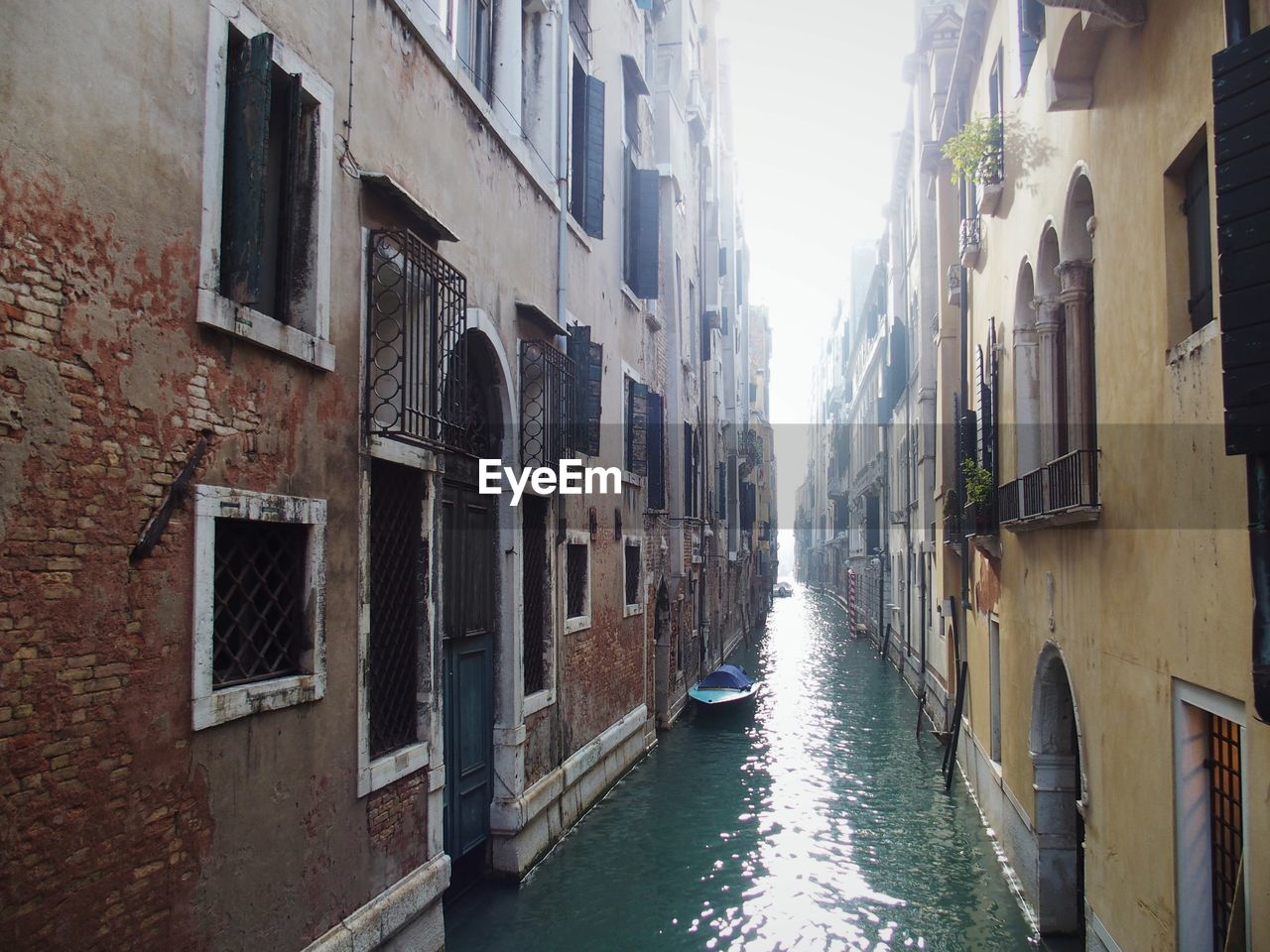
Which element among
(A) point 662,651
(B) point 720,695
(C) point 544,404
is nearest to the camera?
(C) point 544,404

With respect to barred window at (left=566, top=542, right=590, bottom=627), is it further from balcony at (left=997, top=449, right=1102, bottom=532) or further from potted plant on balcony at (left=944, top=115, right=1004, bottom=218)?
potted plant on balcony at (left=944, top=115, right=1004, bottom=218)

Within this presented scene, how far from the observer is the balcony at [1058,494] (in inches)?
244

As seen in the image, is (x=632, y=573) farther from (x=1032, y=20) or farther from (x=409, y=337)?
(x=1032, y=20)

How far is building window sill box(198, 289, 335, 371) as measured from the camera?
15.5 feet

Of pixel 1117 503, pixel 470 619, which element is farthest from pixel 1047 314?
pixel 470 619

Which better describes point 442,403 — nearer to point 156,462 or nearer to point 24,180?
point 156,462

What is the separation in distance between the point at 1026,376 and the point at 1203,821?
185 inches

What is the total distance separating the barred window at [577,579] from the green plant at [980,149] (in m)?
5.24

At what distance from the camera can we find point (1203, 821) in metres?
4.84

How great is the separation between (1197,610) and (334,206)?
186 inches

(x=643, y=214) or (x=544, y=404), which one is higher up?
(x=643, y=214)

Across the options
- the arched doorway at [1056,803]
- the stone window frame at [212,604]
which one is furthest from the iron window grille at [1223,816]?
the stone window frame at [212,604]

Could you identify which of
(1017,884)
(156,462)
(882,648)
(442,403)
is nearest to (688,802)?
(1017,884)
